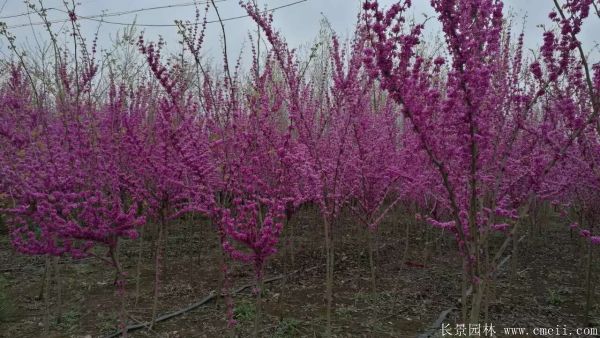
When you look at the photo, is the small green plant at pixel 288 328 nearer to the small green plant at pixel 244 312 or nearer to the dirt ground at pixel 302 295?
the dirt ground at pixel 302 295

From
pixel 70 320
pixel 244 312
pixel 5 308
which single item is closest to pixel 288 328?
pixel 244 312

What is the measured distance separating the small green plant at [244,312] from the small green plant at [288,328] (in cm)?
39

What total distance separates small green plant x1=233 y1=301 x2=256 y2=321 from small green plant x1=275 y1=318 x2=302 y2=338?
39 centimetres

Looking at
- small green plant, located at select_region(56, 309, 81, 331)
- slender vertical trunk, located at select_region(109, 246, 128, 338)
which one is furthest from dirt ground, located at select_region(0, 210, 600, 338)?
slender vertical trunk, located at select_region(109, 246, 128, 338)

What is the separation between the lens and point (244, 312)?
5402 mm

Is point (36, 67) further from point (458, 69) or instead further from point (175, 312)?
point (458, 69)

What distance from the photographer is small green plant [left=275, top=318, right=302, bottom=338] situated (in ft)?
15.9

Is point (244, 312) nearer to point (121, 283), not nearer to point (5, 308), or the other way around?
point (121, 283)

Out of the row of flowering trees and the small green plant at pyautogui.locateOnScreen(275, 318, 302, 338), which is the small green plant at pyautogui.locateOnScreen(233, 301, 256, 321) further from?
the row of flowering trees

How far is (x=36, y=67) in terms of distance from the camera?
21.2 feet

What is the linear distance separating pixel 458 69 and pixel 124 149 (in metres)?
5.35

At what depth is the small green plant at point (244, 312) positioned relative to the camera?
5238 millimetres

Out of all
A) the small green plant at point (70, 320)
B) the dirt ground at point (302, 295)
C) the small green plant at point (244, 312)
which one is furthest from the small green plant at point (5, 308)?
the small green plant at point (244, 312)

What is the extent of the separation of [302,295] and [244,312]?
3.75ft
